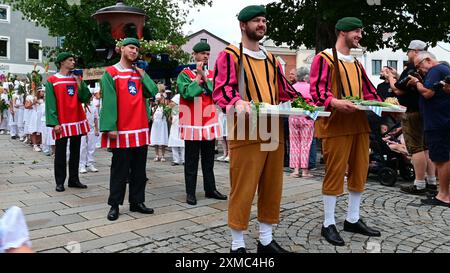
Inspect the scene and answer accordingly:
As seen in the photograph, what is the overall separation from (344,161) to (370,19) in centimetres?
1052

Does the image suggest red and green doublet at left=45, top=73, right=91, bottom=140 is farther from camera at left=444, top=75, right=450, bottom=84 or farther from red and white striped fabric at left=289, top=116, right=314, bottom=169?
camera at left=444, top=75, right=450, bottom=84

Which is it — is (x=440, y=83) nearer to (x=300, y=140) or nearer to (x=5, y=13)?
(x=300, y=140)

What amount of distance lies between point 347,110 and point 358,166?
78cm

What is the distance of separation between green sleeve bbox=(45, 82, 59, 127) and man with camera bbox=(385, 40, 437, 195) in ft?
16.8

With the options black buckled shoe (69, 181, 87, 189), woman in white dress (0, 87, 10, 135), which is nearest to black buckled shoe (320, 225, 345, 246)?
black buckled shoe (69, 181, 87, 189)

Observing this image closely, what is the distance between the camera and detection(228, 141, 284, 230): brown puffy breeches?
135 inches

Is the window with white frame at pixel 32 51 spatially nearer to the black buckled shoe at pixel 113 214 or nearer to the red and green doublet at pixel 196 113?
the red and green doublet at pixel 196 113

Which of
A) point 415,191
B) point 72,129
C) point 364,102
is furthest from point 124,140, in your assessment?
point 415,191

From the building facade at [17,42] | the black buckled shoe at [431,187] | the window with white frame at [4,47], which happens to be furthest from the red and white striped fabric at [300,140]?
the window with white frame at [4,47]

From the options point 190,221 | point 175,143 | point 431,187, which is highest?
point 175,143

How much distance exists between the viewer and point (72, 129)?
21.4 ft

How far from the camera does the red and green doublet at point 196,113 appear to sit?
5516mm

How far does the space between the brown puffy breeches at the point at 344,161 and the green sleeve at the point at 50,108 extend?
13.8ft
